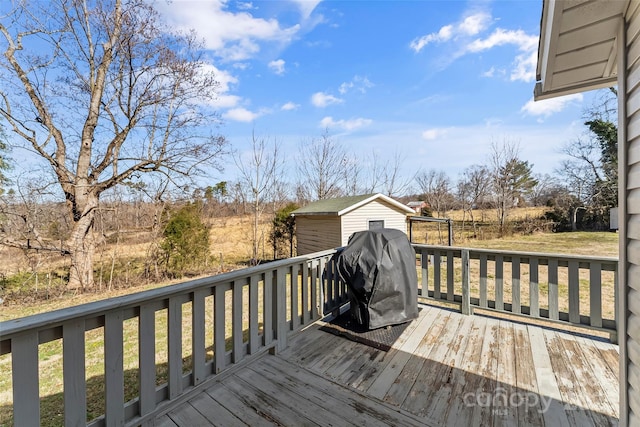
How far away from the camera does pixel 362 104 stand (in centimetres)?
1217

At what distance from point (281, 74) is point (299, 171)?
7765 mm

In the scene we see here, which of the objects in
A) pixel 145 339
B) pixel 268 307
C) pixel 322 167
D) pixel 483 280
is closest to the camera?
pixel 145 339

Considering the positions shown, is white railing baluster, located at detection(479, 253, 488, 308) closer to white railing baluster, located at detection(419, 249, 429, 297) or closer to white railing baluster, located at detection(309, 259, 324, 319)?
white railing baluster, located at detection(419, 249, 429, 297)

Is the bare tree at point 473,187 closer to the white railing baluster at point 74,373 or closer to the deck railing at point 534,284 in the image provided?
the deck railing at point 534,284

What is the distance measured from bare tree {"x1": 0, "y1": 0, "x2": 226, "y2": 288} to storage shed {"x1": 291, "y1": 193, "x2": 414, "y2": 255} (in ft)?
14.3

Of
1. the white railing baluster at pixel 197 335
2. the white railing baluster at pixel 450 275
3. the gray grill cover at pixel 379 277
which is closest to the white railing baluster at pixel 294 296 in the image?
the gray grill cover at pixel 379 277

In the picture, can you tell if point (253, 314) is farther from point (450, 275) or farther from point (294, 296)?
point (450, 275)

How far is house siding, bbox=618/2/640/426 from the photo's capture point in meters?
1.13

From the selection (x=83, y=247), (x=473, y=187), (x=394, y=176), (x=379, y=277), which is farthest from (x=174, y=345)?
(x=473, y=187)

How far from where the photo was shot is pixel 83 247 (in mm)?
8172

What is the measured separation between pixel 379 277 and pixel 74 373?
222 centimetres

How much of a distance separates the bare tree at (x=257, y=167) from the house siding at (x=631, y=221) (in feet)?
32.1

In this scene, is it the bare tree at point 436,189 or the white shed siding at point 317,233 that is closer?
the white shed siding at point 317,233

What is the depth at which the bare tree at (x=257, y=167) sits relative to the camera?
10.6 m
